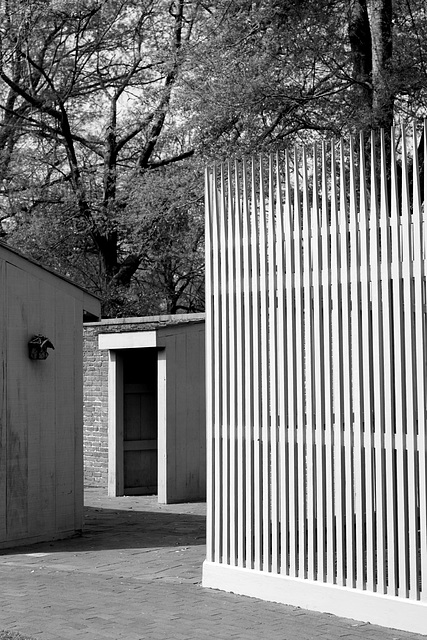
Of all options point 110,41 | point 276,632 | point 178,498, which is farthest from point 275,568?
point 110,41

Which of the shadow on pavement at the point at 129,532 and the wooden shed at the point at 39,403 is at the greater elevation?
the wooden shed at the point at 39,403

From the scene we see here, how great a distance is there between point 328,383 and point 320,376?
0.09m

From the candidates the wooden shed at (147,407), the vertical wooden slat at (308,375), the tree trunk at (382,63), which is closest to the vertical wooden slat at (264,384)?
the vertical wooden slat at (308,375)

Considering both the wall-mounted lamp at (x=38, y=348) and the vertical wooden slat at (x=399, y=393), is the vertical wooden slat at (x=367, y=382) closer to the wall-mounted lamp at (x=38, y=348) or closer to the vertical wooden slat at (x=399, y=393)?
the vertical wooden slat at (x=399, y=393)

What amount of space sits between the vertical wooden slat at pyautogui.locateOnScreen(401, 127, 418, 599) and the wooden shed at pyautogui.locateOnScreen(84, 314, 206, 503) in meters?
8.83

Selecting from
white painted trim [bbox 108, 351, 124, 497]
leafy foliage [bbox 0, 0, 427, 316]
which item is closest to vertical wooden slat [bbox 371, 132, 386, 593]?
leafy foliage [bbox 0, 0, 427, 316]

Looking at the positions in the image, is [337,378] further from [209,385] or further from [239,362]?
[209,385]

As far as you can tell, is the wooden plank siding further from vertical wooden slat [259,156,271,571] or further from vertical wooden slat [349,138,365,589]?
vertical wooden slat [349,138,365,589]

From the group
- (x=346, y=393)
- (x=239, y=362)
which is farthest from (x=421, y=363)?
(x=239, y=362)

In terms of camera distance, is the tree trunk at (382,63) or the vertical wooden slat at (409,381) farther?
the tree trunk at (382,63)

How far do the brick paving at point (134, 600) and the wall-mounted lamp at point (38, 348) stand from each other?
2.11m

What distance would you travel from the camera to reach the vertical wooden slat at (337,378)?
733 cm

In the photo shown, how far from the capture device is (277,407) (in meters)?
8.12

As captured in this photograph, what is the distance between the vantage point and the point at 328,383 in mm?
7602
